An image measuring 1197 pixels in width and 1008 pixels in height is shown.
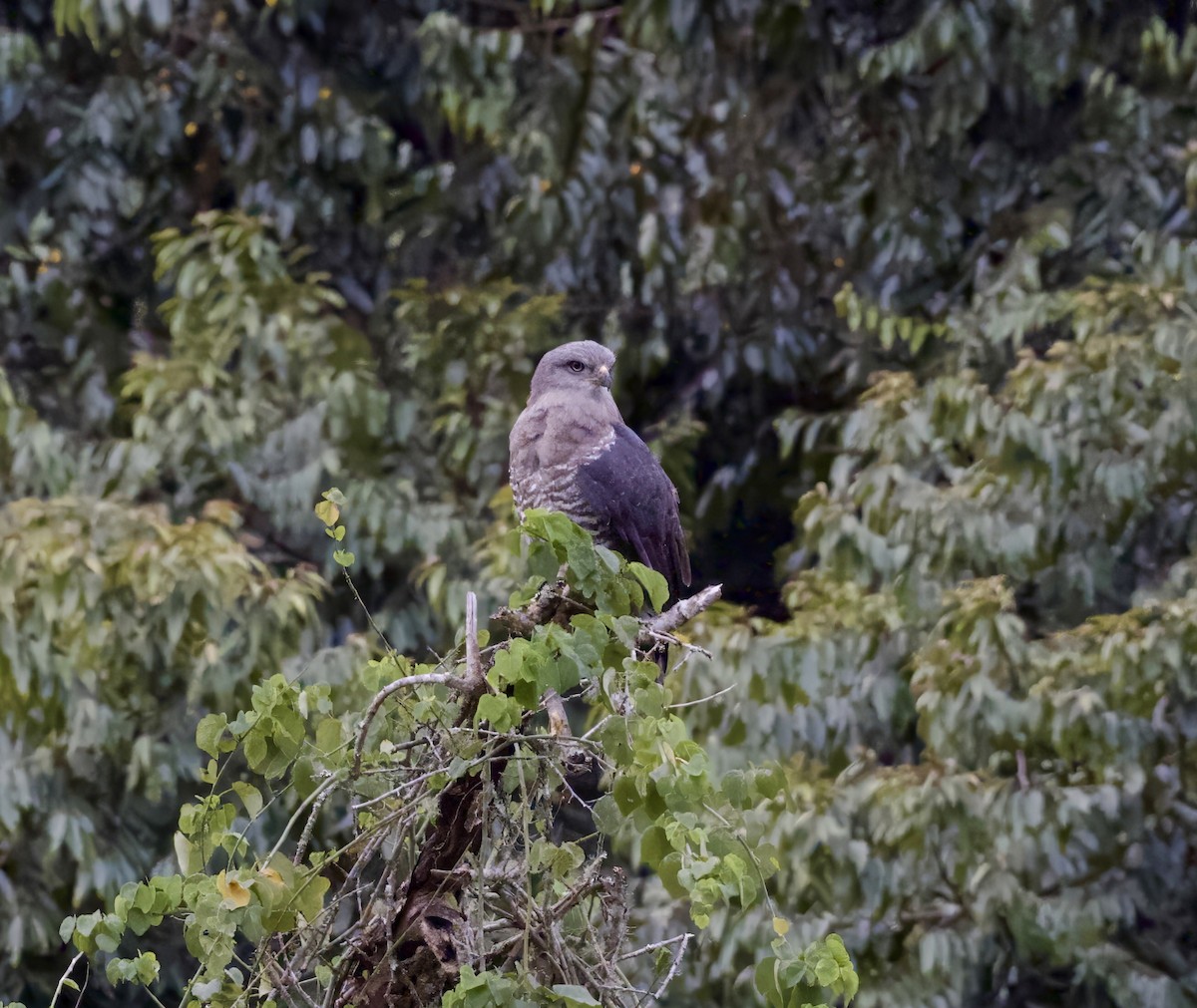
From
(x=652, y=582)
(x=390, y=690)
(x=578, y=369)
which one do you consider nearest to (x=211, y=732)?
(x=390, y=690)

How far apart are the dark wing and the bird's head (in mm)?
146

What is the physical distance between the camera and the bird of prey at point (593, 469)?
3.50 metres

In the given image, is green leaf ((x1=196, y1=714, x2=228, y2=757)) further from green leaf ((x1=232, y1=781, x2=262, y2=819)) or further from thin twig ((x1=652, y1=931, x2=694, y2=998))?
thin twig ((x1=652, y1=931, x2=694, y2=998))

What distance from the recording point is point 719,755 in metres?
4.79

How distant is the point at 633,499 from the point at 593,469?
0.10m

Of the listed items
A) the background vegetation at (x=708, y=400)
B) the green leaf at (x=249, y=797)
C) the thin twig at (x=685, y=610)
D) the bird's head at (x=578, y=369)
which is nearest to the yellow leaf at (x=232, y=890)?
the green leaf at (x=249, y=797)

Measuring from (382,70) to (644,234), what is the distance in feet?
4.19

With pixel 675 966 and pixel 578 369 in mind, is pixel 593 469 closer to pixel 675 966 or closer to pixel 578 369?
pixel 578 369

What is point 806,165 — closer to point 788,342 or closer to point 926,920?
point 788,342

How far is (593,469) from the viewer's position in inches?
138

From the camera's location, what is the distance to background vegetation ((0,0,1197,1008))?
4.82m

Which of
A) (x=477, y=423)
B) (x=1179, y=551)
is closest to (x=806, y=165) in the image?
(x=477, y=423)

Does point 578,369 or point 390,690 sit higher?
point 390,690

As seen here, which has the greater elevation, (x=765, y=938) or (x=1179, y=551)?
(x=1179, y=551)
